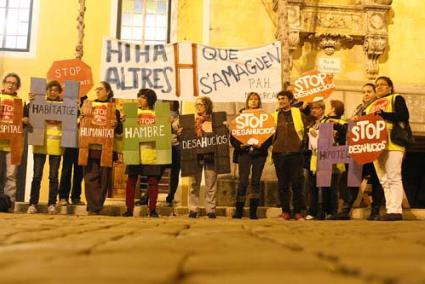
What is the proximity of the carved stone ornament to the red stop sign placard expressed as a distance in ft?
15.2

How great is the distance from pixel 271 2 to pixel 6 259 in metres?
10.4

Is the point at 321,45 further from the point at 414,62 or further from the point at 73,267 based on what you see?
the point at 73,267

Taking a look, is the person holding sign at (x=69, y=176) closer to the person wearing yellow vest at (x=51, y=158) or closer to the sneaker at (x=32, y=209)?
the person wearing yellow vest at (x=51, y=158)

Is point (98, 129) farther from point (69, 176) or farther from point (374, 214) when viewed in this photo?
point (374, 214)

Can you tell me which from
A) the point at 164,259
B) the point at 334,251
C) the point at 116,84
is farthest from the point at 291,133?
the point at 164,259

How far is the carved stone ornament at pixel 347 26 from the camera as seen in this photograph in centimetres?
1110

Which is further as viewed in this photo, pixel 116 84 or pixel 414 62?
pixel 414 62

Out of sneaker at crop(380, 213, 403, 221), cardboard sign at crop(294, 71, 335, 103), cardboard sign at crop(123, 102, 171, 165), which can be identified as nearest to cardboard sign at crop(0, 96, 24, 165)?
cardboard sign at crop(123, 102, 171, 165)

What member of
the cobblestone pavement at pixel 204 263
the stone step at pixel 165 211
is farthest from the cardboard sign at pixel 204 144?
the cobblestone pavement at pixel 204 263

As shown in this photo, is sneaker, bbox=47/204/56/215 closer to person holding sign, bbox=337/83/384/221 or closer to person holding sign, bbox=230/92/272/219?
person holding sign, bbox=230/92/272/219

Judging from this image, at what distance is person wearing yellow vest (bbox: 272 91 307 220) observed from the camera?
6664 millimetres

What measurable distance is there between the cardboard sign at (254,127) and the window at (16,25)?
7.28 meters

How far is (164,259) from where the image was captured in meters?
1.73

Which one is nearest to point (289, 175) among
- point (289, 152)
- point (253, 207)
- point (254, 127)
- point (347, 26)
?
point (289, 152)
